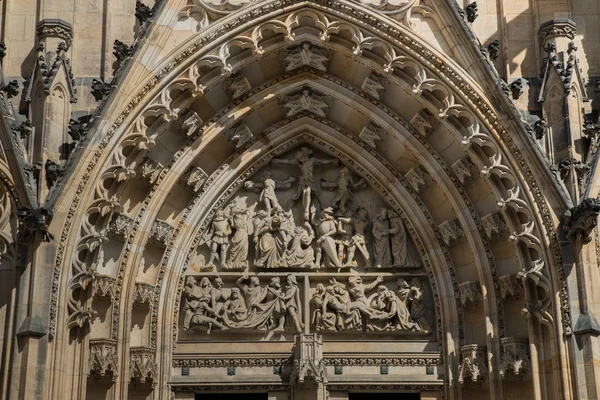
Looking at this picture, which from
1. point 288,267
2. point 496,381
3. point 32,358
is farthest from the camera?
point 288,267

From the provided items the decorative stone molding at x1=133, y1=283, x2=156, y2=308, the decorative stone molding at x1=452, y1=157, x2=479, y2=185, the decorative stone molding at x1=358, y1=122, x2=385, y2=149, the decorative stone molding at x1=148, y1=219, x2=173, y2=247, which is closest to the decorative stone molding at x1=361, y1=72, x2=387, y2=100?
the decorative stone molding at x1=358, y1=122, x2=385, y2=149

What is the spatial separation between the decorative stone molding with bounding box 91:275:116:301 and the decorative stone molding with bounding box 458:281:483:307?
424 cm

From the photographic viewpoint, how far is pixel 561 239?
15008 mm

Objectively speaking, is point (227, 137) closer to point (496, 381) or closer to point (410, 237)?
point (410, 237)

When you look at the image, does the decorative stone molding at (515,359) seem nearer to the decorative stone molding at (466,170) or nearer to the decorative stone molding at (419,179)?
the decorative stone molding at (466,170)

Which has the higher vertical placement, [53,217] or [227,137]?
[227,137]

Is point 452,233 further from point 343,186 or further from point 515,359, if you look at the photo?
point 515,359

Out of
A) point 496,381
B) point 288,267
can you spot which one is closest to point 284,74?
point 288,267

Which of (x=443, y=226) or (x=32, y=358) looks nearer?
(x=32, y=358)

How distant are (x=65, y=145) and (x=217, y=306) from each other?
272cm

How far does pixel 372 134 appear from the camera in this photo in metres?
16.7

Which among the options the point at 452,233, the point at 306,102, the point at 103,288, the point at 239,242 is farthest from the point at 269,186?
the point at 103,288

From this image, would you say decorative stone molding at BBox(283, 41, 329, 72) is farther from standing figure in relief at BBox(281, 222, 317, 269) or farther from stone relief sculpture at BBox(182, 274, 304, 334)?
stone relief sculpture at BBox(182, 274, 304, 334)

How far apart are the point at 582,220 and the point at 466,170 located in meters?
1.78
